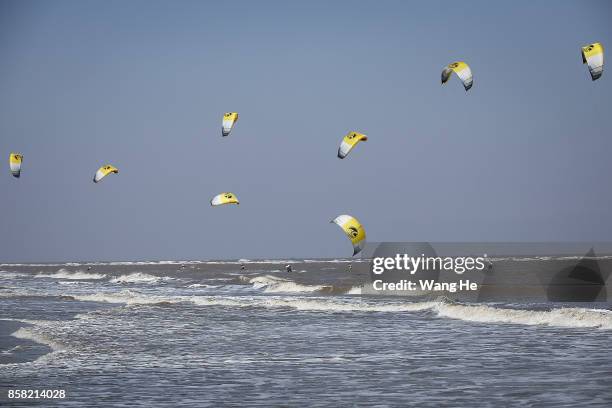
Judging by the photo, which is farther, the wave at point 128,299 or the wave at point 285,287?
the wave at point 285,287

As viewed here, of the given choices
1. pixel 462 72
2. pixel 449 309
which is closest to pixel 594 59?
pixel 462 72

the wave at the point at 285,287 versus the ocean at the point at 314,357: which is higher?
the ocean at the point at 314,357

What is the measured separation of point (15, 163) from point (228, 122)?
11.9 meters

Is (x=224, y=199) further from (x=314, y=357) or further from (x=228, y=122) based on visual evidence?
(x=314, y=357)

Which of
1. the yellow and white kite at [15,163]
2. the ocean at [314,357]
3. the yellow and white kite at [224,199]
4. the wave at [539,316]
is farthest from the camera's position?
the yellow and white kite at [15,163]

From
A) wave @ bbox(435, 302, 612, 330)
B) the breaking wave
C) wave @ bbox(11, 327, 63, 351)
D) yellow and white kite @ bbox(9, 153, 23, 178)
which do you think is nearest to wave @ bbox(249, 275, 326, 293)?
the breaking wave

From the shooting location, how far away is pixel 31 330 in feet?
70.8

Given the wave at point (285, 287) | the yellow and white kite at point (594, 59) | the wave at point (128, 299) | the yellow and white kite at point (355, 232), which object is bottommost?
the wave at point (285, 287)

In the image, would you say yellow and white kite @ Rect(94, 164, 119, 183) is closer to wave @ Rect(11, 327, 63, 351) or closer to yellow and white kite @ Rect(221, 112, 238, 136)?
yellow and white kite @ Rect(221, 112, 238, 136)

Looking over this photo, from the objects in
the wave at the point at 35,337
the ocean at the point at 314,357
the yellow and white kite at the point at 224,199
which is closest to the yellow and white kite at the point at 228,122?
the yellow and white kite at the point at 224,199

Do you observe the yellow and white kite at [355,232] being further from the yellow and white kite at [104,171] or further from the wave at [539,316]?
the yellow and white kite at [104,171]

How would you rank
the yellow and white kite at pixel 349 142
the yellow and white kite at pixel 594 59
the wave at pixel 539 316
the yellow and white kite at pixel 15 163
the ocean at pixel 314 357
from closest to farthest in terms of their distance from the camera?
the ocean at pixel 314 357
the wave at pixel 539 316
the yellow and white kite at pixel 594 59
the yellow and white kite at pixel 349 142
the yellow and white kite at pixel 15 163

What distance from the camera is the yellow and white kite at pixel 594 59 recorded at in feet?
82.1

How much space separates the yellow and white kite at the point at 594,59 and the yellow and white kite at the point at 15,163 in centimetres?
2602
